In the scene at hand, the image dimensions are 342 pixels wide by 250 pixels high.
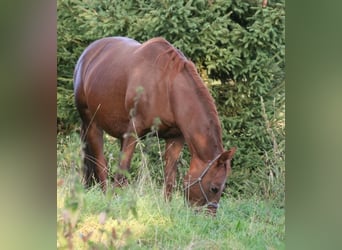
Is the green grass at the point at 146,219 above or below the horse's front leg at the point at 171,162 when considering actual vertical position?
below

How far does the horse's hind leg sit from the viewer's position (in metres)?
3.58

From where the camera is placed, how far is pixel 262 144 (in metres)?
3.63

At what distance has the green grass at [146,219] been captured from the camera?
3.43 meters

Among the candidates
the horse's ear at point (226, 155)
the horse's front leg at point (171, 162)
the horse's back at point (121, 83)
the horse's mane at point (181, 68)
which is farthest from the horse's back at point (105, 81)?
the horse's ear at point (226, 155)

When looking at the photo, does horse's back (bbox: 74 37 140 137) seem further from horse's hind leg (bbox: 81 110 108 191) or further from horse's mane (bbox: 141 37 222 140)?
horse's mane (bbox: 141 37 222 140)

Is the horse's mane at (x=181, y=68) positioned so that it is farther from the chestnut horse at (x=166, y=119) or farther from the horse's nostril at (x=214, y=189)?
the horse's nostril at (x=214, y=189)

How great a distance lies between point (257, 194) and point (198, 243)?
0.47 meters

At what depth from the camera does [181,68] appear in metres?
3.61

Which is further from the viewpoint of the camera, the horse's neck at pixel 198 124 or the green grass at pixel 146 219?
the horse's neck at pixel 198 124

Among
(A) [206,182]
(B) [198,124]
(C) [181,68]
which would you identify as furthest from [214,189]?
(C) [181,68]

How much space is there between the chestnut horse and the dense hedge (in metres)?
0.06

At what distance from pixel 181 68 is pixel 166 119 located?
1.06 ft

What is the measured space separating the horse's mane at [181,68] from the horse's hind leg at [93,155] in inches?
22.3
